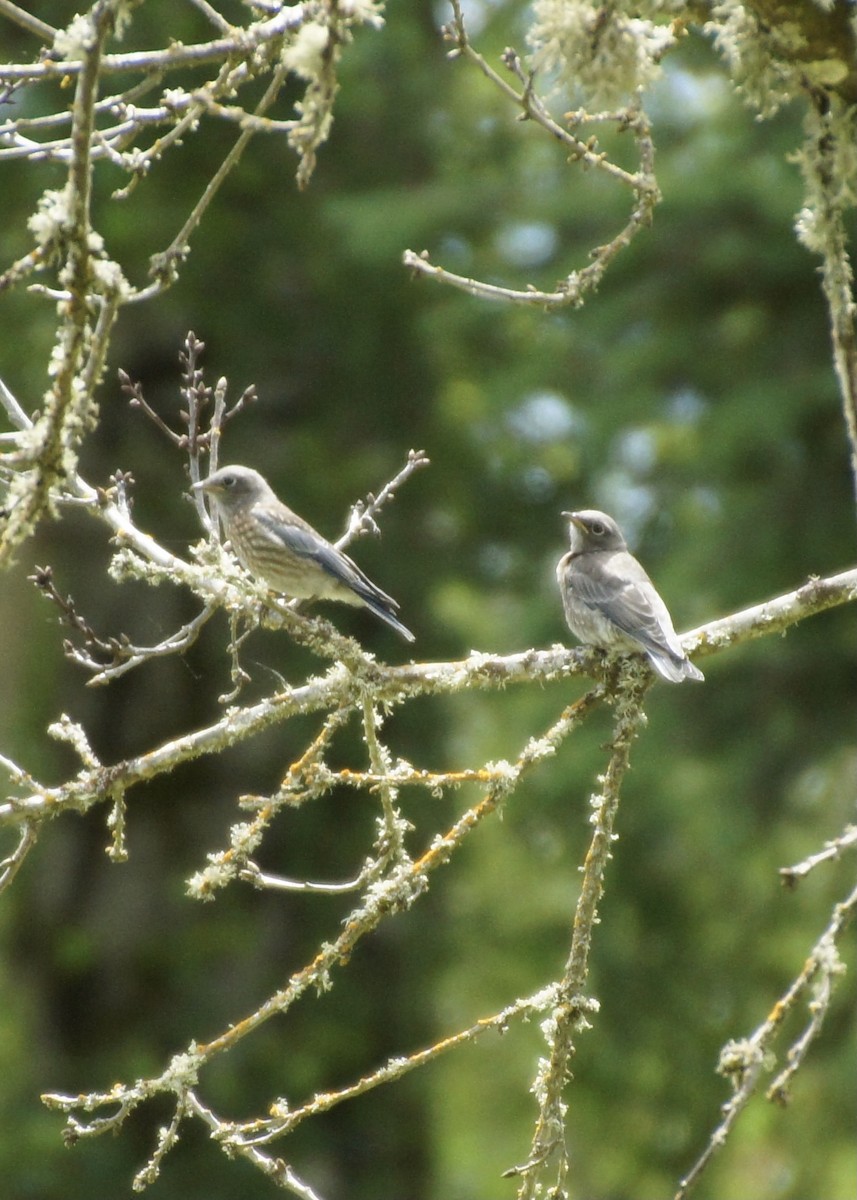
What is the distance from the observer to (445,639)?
35.6ft

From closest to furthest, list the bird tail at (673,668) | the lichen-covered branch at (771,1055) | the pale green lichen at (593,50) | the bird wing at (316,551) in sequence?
the lichen-covered branch at (771,1055)
the pale green lichen at (593,50)
the bird tail at (673,668)
the bird wing at (316,551)

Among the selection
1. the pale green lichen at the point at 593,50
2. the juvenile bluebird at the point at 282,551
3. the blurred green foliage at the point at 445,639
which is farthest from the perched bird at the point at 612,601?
the blurred green foliage at the point at 445,639

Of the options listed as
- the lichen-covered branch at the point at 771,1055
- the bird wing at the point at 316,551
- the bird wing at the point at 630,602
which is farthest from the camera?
the bird wing at the point at 316,551

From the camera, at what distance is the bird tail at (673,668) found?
4078 mm

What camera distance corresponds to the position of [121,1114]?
120 inches

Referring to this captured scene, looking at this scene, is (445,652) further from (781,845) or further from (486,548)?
(781,845)

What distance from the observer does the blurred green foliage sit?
8.90 meters

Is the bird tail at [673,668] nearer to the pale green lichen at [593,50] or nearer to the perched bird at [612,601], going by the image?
the perched bird at [612,601]

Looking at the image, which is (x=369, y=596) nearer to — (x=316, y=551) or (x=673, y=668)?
(x=316, y=551)

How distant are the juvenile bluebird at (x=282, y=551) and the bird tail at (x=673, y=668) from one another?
124cm

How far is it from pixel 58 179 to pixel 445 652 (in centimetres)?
395

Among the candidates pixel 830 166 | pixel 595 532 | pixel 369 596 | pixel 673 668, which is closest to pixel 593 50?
pixel 830 166

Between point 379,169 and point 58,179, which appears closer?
point 58,179

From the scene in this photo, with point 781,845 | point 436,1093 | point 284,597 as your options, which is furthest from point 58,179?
point 436,1093
